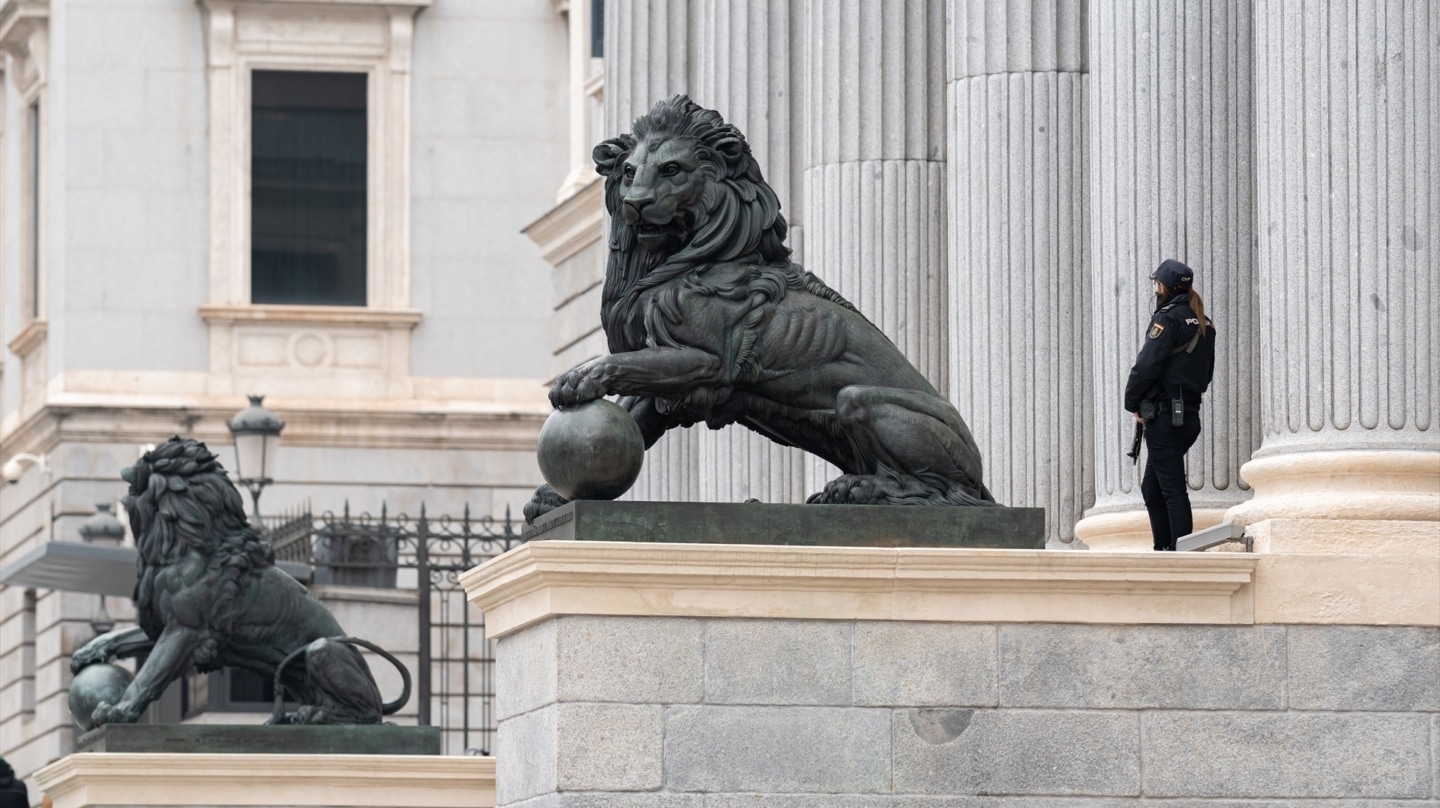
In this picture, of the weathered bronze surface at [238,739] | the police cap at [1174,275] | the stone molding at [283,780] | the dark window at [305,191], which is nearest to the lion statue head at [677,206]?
the police cap at [1174,275]

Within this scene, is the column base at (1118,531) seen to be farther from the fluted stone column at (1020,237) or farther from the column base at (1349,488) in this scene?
the column base at (1349,488)

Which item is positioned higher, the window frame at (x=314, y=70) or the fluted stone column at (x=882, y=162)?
the window frame at (x=314, y=70)

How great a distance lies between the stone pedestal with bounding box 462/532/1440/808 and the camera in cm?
1178

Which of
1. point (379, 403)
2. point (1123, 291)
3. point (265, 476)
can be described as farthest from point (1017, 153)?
point (379, 403)

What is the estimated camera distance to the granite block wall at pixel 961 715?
11773 mm

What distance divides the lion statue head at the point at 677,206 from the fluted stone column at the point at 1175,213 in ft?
11.0

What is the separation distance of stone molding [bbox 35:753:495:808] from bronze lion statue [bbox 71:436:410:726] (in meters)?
0.43

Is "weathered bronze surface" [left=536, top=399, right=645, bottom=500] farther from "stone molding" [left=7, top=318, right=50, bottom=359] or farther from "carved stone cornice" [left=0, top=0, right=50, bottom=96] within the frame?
"carved stone cornice" [left=0, top=0, right=50, bottom=96]

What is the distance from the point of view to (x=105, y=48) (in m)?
44.3

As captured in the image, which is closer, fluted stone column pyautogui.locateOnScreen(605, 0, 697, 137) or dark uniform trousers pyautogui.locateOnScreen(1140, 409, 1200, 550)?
dark uniform trousers pyautogui.locateOnScreen(1140, 409, 1200, 550)

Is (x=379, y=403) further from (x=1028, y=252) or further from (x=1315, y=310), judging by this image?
(x=1315, y=310)

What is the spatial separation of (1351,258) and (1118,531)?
8.46 feet

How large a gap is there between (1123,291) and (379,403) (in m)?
29.0

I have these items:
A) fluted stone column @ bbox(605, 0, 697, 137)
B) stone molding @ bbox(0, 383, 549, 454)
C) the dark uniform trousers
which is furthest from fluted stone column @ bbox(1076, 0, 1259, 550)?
stone molding @ bbox(0, 383, 549, 454)
